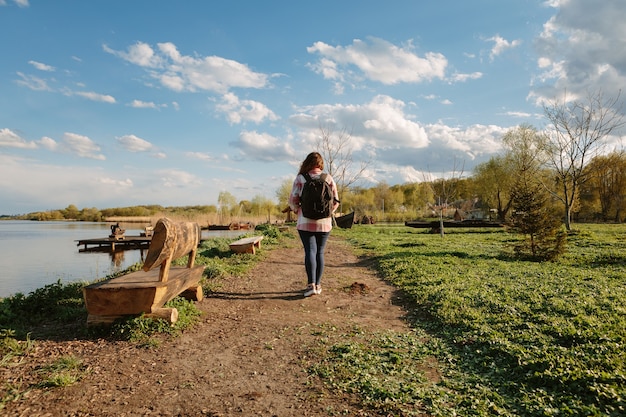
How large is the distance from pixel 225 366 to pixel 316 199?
2814 mm

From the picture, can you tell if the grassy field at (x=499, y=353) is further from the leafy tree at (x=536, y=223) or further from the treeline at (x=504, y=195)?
the treeline at (x=504, y=195)

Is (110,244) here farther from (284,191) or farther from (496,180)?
(496,180)

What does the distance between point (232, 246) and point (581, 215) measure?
153 ft

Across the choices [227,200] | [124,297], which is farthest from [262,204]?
[124,297]

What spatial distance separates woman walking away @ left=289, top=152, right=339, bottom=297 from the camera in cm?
576

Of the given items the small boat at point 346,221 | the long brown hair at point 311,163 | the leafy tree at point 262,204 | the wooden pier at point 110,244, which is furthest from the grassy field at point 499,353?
the leafy tree at point 262,204

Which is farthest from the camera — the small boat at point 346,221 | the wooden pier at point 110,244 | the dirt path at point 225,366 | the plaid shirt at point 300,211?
the small boat at point 346,221

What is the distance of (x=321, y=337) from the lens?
14.0 feet

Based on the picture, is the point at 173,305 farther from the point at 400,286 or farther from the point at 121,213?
the point at 121,213

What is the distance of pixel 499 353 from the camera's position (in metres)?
3.63

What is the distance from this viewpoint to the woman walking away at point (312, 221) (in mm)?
5762

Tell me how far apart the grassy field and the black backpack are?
1.94 metres

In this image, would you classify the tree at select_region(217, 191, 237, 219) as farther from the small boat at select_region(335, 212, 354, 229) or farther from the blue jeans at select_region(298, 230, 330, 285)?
the blue jeans at select_region(298, 230, 330, 285)

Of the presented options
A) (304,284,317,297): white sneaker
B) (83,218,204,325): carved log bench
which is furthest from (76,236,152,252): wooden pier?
(83,218,204,325): carved log bench
